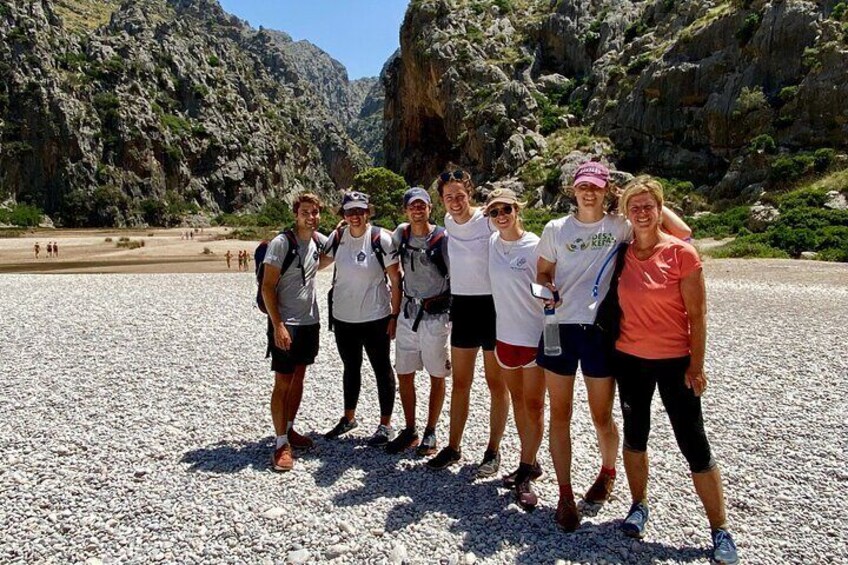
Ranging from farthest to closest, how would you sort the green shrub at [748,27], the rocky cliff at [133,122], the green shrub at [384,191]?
the rocky cliff at [133,122], the green shrub at [384,191], the green shrub at [748,27]

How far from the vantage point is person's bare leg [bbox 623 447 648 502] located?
376 cm

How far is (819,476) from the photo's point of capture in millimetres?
4629

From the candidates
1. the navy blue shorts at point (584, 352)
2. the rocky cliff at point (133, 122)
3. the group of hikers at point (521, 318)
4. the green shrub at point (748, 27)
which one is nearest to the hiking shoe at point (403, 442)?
the group of hikers at point (521, 318)

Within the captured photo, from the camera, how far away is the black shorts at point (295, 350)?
196 inches

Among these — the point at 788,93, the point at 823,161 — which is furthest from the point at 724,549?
the point at 788,93

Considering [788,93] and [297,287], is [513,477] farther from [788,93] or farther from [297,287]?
[788,93]

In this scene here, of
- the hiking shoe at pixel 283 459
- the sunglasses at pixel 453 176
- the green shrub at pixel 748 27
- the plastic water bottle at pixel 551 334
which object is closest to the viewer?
the plastic water bottle at pixel 551 334

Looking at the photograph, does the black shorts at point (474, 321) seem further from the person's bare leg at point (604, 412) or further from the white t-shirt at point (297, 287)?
the white t-shirt at point (297, 287)

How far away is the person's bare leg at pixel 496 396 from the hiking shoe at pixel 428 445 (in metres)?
0.65

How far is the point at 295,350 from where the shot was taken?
16.4 feet

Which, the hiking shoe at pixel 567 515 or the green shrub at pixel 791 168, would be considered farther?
the green shrub at pixel 791 168

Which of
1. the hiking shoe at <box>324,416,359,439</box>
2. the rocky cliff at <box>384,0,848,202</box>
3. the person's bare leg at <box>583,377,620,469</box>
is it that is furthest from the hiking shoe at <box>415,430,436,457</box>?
the rocky cliff at <box>384,0,848,202</box>

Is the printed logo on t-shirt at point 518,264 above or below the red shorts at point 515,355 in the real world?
above

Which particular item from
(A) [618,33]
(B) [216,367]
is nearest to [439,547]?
(B) [216,367]
